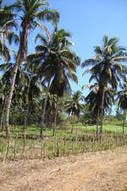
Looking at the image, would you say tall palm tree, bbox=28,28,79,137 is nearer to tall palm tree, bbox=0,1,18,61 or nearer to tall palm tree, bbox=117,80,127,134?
tall palm tree, bbox=0,1,18,61

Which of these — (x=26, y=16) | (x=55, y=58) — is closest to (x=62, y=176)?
(x=26, y=16)

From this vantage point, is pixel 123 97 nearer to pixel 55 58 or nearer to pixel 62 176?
pixel 55 58

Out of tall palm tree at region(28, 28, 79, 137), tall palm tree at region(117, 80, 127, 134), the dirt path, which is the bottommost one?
the dirt path

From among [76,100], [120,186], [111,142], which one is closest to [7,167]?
[120,186]

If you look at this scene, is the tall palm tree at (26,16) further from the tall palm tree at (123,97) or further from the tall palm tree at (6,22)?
the tall palm tree at (123,97)

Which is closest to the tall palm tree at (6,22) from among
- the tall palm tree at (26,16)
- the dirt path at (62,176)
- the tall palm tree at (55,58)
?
the tall palm tree at (26,16)

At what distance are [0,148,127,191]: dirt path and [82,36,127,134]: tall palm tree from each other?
18737mm

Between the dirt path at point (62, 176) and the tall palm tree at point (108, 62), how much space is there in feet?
61.5

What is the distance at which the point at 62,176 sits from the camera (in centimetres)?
971

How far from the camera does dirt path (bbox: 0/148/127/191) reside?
8.32 meters

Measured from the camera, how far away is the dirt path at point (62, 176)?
832 cm

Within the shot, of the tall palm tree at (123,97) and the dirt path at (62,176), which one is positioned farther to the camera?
the tall palm tree at (123,97)

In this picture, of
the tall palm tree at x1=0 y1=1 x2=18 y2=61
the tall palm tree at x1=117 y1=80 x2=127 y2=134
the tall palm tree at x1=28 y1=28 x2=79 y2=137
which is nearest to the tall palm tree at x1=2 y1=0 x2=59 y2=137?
the tall palm tree at x1=0 y1=1 x2=18 y2=61

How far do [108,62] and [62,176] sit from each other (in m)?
22.5
